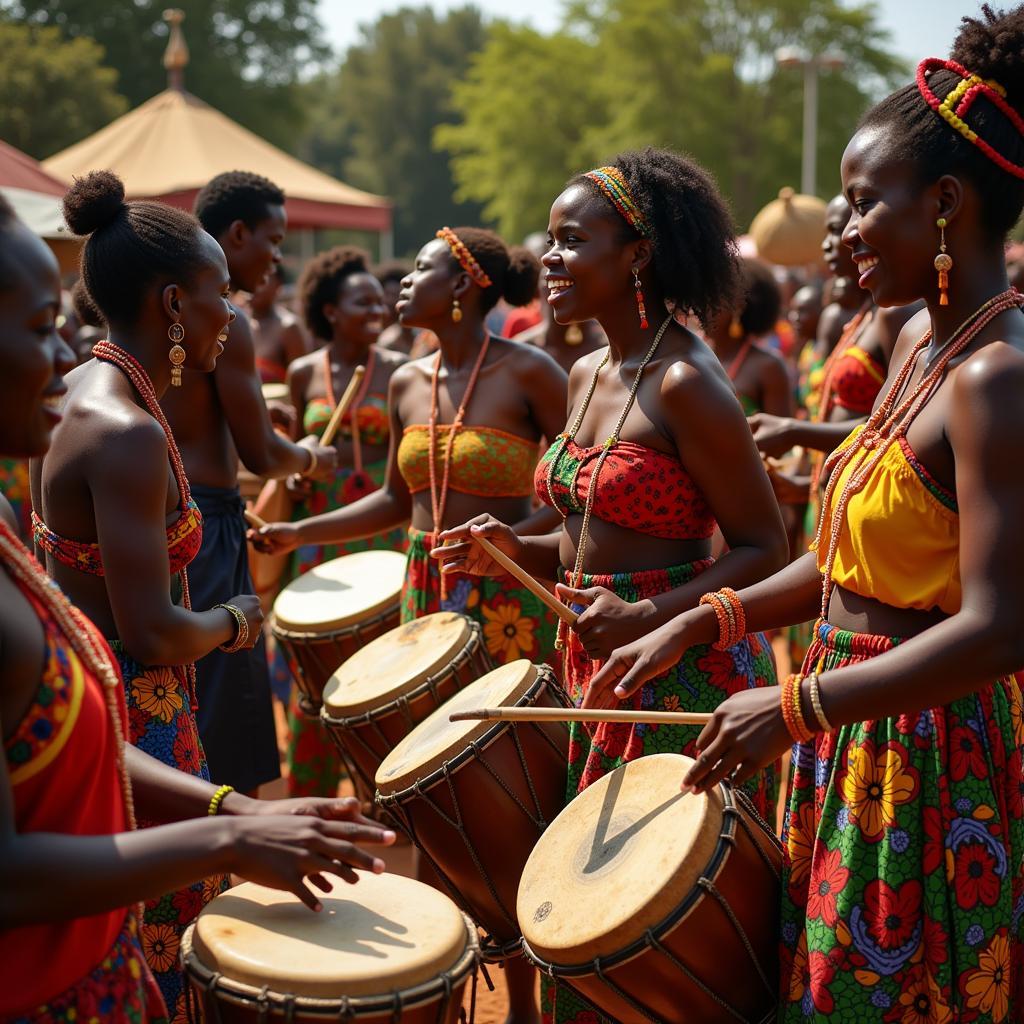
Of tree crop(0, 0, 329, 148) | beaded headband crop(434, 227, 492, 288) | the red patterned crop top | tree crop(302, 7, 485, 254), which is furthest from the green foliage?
the red patterned crop top

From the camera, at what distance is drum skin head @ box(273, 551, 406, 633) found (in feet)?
16.3

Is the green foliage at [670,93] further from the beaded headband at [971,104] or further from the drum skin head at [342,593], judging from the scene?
the beaded headband at [971,104]

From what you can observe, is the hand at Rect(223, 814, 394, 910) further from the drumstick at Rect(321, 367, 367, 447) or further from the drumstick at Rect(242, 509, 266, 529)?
the drumstick at Rect(321, 367, 367, 447)

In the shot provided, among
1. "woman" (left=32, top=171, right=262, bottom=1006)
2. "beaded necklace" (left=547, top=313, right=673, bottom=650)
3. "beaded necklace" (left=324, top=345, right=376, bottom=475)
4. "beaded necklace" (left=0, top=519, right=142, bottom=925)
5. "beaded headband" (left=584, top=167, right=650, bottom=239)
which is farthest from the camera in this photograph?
"beaded necklace" (left=324, top=345, right=376, bottom=475)

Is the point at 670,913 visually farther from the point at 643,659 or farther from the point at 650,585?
the point at 650,585

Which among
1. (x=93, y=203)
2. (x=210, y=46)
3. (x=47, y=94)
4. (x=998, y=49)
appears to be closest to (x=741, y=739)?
(x=998, y=49)

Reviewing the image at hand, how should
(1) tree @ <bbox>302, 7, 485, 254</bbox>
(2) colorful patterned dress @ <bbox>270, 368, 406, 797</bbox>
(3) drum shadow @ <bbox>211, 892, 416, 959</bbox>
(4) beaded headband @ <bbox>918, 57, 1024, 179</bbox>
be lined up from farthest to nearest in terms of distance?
1. (1) tree @ <bbox>302, 7, 485, 254</bbox>
2. (2) colorful patterned dress @ <bbox>270, 368, 406, 797</bbox>
3. (4) beaded headband @ <bbox>918, 57, 1024, 179</bbox>
4. (3) drum shadow @ <bbox>211, 892, 416, 959</bbox>

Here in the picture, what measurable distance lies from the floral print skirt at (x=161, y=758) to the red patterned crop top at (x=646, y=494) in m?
1.21

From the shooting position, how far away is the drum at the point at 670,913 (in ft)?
7.83

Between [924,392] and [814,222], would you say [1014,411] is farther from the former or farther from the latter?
[814,222]

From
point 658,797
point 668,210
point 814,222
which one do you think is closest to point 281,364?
point 668,210

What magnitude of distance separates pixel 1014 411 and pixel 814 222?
1362 cm

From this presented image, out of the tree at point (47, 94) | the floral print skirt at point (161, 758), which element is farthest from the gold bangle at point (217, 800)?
the tree at point (47, 94)

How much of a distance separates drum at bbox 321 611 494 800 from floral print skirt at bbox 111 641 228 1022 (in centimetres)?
82
